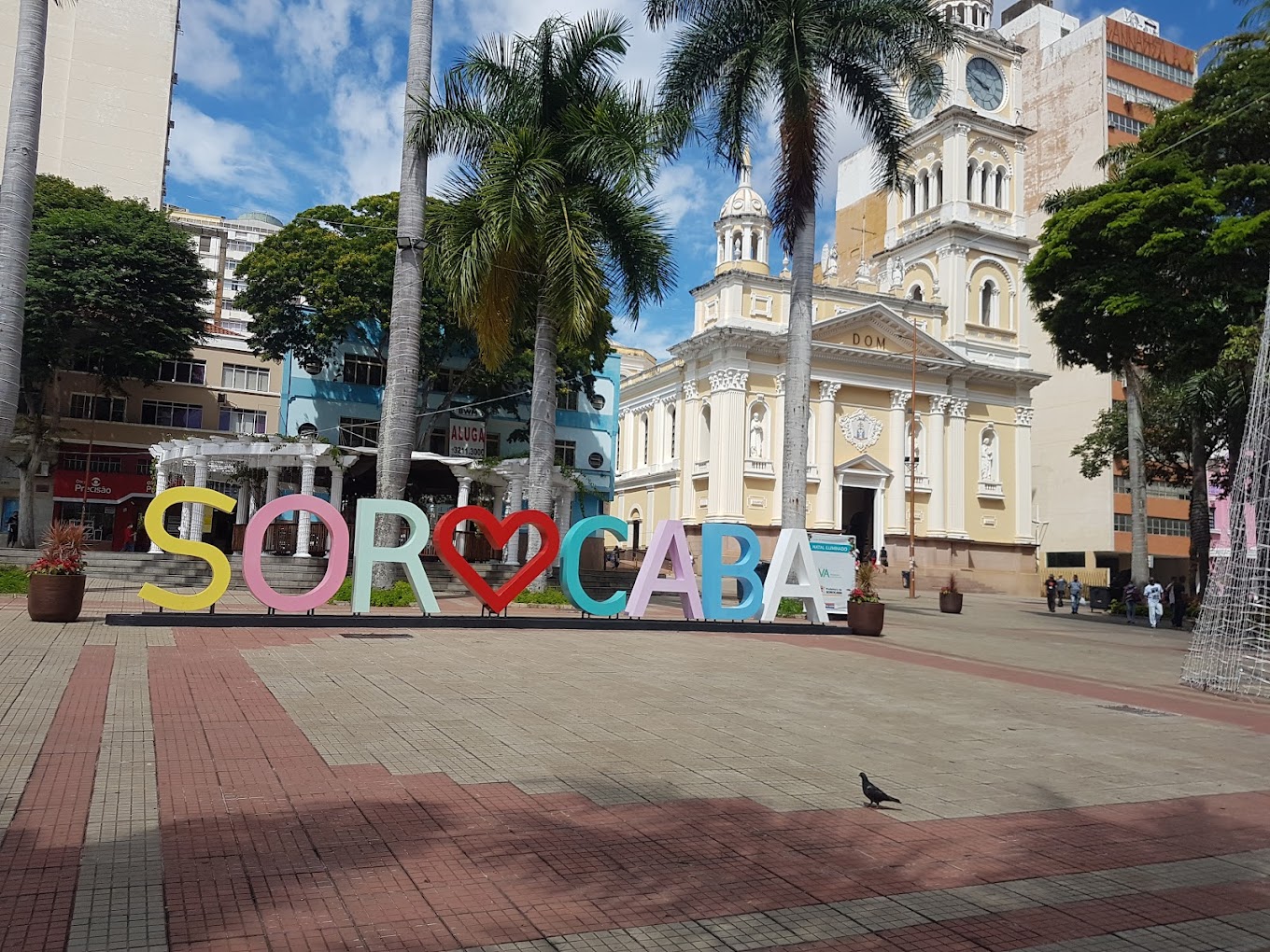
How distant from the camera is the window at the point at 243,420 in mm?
44594

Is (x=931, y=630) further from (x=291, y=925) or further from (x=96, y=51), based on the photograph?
(x=96, y=51)

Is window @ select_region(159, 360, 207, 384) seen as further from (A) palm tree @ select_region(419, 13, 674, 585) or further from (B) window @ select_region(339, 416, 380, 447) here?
(A) palm tree @ select_region(419, 13, 674, 585)

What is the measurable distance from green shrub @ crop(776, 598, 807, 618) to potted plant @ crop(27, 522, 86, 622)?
1372cm

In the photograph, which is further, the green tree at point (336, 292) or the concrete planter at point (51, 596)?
the green tree at point (336, 292)

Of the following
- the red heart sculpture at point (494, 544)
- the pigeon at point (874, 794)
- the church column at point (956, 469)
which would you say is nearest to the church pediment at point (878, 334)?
the church column at point (956, 469)

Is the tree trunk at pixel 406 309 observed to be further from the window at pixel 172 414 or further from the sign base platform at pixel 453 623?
the window at pixel 172 414

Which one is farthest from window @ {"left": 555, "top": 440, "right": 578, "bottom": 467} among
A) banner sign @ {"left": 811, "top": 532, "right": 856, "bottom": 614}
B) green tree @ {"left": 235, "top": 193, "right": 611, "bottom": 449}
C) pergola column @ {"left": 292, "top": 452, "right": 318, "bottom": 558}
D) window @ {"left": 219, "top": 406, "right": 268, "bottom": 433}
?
banner sign @ {"left": 811, "top": 532, "right": 856, "bottom": 614}

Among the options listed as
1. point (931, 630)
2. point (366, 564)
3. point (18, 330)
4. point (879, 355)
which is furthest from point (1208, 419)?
point (18, 330)

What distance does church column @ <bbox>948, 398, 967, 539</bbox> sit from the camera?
51594 mm

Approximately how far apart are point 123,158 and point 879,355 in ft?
132

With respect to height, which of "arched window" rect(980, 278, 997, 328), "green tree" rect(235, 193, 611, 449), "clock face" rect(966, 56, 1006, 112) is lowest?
"green tree" rect(235, 193, 611, 449)

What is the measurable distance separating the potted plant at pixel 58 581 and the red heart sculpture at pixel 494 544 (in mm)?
5228

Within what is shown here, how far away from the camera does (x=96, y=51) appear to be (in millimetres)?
50938

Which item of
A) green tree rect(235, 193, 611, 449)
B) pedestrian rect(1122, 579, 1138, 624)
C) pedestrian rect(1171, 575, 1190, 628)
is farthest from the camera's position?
green tree rect(235, 193, 611, 449)
